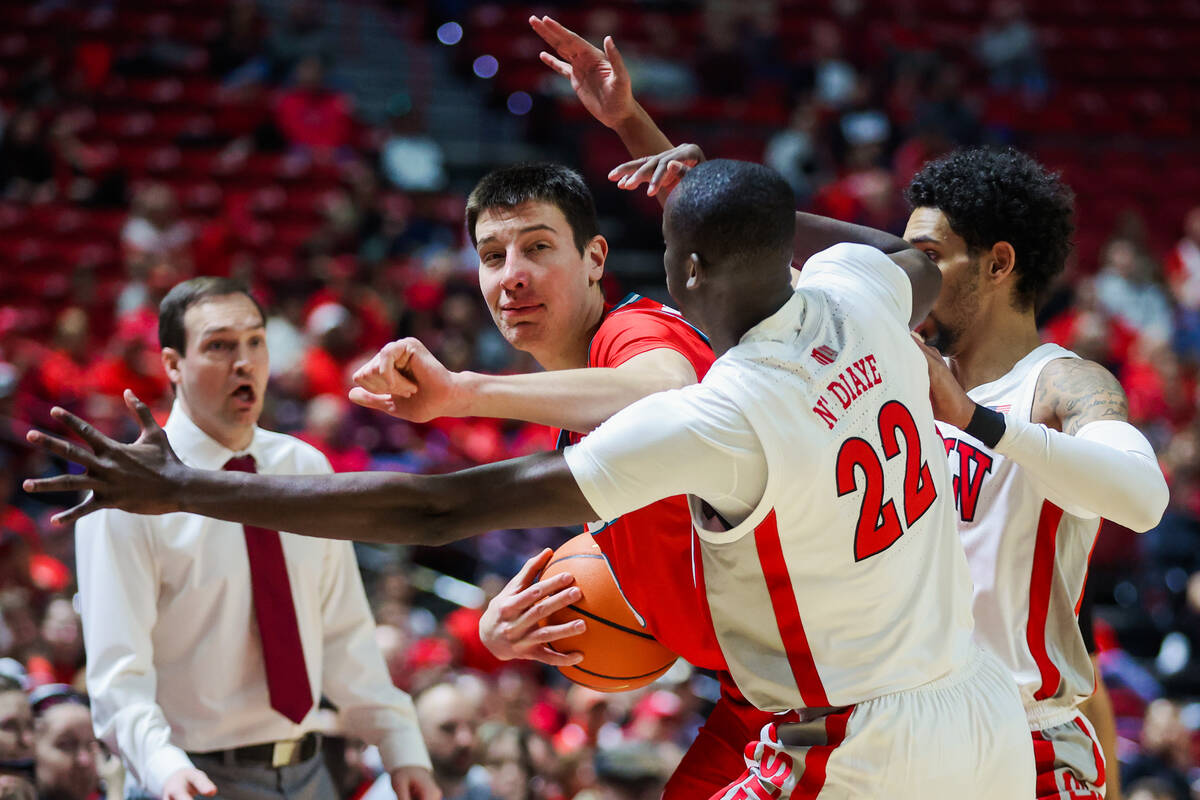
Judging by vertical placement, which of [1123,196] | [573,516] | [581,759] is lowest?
[581,759]

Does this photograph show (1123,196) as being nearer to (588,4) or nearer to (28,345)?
(588,4)

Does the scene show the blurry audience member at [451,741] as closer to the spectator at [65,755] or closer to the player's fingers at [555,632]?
the spectator at [65,755]

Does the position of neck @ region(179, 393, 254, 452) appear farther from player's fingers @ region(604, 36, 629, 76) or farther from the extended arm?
the extended arm

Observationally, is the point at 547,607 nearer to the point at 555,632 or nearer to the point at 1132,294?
the point at 555,632

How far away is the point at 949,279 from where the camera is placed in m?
3.79

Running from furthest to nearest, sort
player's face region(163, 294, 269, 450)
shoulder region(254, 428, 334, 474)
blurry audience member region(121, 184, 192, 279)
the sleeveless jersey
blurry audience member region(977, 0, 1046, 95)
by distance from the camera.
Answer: blurry audience member region(977, 0, 1046, 95) → blurry audience member region(121, 184, 192, 279) → shoulder region(254, 428, 334, 474) → player's face region(163, 294, 269, 450) → the sleeveless jersey

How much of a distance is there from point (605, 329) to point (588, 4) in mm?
12282

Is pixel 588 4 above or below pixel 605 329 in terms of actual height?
above

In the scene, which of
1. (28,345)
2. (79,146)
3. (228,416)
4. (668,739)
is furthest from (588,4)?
(228,416)

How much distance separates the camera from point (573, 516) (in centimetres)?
266

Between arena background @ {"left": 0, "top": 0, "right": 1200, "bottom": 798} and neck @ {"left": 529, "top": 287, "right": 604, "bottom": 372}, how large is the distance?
241 centimetres

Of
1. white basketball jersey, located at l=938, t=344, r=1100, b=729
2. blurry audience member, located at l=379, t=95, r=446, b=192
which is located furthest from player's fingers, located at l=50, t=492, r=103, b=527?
blurry audience member, located at l=379, t=95, r=446, b=192

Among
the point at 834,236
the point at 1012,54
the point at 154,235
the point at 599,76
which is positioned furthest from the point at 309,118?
the point at 834,236

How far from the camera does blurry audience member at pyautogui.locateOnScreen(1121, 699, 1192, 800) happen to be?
7090mm
